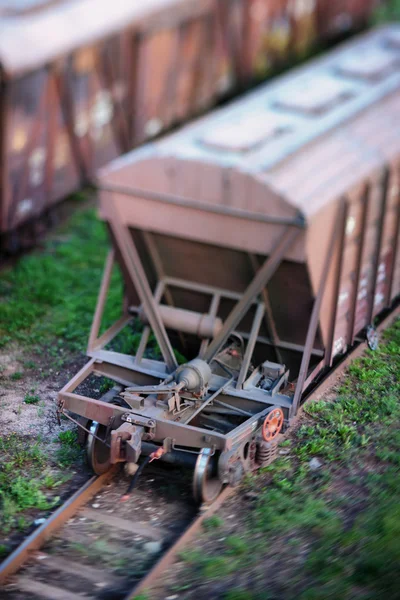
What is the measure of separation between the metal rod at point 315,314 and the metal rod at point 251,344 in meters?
0.56

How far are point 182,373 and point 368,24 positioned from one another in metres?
19.6

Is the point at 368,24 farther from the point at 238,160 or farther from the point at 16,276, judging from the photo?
the point at 238,160

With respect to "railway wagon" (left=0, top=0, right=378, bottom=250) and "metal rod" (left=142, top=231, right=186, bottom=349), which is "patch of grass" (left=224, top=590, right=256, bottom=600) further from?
"railway wagon" (left=0, top=0, right=378, bottom=250)

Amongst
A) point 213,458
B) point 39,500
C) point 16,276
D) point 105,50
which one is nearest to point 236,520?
point 213,458

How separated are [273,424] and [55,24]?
8.39 meters

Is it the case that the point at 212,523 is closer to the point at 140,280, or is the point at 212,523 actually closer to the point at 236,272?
the point at 236,272

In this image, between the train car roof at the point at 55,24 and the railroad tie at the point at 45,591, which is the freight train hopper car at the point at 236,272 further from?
the train car roof at the point at 55,24

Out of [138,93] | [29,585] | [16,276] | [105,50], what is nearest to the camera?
[29,585]

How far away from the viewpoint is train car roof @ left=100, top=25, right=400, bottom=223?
763 cm

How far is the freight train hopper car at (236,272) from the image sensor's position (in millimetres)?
7523

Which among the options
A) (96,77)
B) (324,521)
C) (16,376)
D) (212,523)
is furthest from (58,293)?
(324,521)

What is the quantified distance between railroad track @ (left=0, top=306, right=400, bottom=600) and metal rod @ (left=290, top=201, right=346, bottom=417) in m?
1.23

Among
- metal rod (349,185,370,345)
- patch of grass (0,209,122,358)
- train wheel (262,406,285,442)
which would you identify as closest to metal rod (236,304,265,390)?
train wheel (262,406,285,442)

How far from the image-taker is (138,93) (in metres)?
15.3
